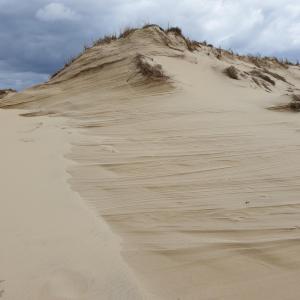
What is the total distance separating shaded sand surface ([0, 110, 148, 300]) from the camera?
172 centimetres

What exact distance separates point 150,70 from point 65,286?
7164 mm

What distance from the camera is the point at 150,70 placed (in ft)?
28.1

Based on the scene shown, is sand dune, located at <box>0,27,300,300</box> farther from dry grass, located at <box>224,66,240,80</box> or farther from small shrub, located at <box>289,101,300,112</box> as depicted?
dry grass, located at <box>224,66,240,80</box>

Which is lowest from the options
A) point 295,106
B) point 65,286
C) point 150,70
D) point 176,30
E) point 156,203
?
point 65,286

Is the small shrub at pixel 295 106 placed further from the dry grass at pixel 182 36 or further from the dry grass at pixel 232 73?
the dry grass at pixel 182 36

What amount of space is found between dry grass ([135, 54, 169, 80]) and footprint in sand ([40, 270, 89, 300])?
6.78 metres

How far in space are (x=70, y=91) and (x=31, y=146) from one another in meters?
4.75

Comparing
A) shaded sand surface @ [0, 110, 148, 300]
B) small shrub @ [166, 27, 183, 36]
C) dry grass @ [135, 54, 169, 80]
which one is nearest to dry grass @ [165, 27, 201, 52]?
small shrub @ [166, 27, 183, 36]

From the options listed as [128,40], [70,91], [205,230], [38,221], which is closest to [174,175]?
[205,230]

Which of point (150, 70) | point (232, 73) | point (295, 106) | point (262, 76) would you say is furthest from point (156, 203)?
point (262, 76)

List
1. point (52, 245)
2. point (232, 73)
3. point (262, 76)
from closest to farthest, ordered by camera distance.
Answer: point (52, 245) → point (232, 73) → point (262, 76)

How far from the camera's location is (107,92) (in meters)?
8.24

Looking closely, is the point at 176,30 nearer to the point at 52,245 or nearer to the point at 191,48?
the point at 191,48

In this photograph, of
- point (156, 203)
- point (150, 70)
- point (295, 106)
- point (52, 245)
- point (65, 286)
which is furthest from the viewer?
point (150, 70)
